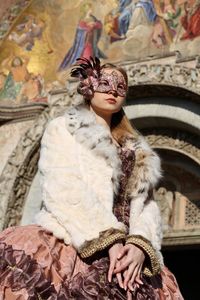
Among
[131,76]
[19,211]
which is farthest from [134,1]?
[19,211]

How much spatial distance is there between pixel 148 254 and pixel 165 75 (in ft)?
12.5

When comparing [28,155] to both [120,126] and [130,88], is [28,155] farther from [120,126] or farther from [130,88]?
[120,126]

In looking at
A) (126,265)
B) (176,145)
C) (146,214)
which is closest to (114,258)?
(126,265)

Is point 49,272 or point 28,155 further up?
point 28,155

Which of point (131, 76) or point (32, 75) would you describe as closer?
point (131, 76)

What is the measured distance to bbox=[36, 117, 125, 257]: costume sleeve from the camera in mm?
1841

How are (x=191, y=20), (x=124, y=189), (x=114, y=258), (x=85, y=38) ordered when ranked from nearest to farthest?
(x=114, y=258) → (x=124, y=189) → (x=191, y=20) → (x=85, y=38)

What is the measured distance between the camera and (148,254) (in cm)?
190

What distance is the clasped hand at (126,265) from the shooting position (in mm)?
1797

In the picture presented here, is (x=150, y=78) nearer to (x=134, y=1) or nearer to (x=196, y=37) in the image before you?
(x=196, y=37)

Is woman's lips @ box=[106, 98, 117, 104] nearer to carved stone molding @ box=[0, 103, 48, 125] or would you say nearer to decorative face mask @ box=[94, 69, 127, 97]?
decorative face mask @ box=[94, 69, 127, 97]

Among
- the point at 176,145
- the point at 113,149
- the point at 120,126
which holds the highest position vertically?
the point at 176,145

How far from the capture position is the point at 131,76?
5719mm

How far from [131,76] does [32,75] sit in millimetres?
1935
